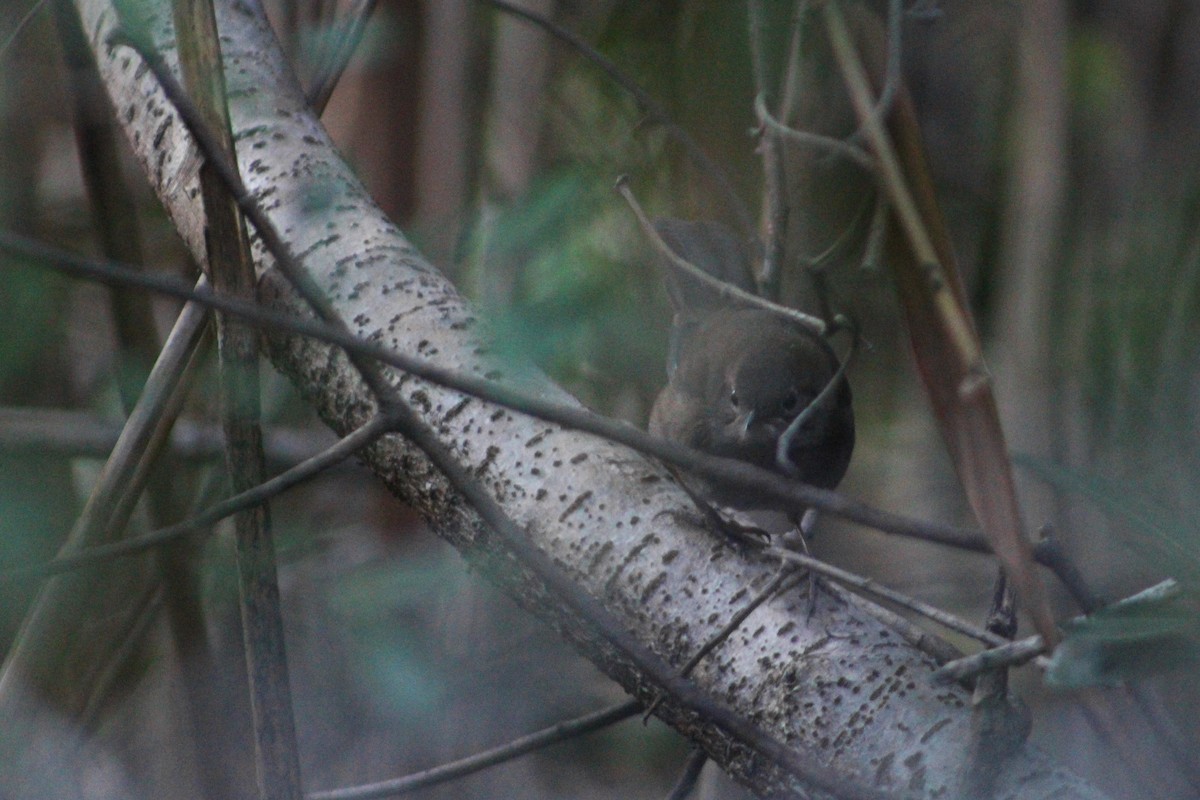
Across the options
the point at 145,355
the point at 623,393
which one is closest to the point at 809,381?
the point at 623,393

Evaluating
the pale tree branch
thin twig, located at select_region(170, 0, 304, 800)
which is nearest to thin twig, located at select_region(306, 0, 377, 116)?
the pale tree branch

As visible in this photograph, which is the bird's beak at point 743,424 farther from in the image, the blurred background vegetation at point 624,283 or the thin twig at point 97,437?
the thin twig at point 97,437

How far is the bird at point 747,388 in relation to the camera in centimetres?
266

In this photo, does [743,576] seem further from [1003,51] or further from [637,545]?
[1003,51]

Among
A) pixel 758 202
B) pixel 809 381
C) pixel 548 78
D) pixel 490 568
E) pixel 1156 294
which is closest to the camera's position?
pixel 490 568

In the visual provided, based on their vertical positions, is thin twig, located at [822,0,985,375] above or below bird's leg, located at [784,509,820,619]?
above

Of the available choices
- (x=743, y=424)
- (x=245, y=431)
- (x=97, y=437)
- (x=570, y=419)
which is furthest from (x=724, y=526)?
(x=97, y=437)

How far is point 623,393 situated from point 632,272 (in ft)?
1.93

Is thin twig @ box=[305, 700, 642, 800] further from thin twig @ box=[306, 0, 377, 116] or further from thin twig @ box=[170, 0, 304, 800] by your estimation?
thin twig @ box=[306, 0, 377, 116]

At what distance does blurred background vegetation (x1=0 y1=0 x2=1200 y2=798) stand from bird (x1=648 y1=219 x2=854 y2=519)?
15 cm

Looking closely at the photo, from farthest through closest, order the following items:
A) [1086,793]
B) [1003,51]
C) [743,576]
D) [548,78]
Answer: [1003,51] → [548,78] → [743,576] → [1086,793]

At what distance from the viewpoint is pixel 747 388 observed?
276 cm

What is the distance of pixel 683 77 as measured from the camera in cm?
261

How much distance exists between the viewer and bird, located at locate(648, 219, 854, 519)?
2662 millimetres
